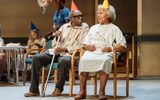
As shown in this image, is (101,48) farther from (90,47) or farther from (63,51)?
(63,51)

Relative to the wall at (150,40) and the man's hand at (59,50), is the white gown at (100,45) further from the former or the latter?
the wall at (150,40)

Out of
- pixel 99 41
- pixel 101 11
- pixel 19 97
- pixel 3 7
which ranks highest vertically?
pixel 3 7

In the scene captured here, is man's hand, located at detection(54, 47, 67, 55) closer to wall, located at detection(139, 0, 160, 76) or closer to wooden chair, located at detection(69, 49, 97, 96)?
wooden chair, located at detection(69, 49, 97, 96)

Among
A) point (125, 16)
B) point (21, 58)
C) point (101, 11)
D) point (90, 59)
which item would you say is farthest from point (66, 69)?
point (125, 16)

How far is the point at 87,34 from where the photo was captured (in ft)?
16.0

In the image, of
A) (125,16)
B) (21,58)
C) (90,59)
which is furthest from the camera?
(125,16)

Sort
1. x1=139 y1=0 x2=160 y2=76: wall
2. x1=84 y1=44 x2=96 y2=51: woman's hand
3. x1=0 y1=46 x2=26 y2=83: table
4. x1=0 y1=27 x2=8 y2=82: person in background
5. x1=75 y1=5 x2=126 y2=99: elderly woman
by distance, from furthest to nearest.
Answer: x1=139 y1=0 x2=160 y2=76: wall
x1=0 y1=27 x2=8 y2=82: person in background
x1=0 y1=46 x2=26 y2=83: table
x1=84 y1=44 x2=96 y2=51: woman's hand
x1=75 y1=5 x2=126 y2=99: elderly woman

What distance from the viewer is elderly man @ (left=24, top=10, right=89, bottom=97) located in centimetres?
475

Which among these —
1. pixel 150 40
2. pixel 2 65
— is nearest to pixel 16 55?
pixel 2 65

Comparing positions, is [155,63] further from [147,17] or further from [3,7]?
[3,7]

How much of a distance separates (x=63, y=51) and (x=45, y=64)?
277 millimetres

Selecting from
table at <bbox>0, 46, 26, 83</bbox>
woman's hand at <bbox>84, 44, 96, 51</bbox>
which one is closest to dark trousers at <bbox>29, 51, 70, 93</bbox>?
woman's hand at <bbox>84, 44, 96, 51</bbox>

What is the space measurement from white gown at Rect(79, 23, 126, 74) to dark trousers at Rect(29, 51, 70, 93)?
0.92 feet

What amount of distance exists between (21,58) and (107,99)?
9.24 ft
